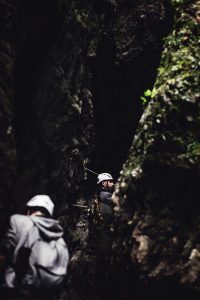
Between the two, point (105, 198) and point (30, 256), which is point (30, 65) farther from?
point (30, 256)

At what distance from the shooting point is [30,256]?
15.3 ft

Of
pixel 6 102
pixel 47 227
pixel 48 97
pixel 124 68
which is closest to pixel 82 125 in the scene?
pixel 48 97

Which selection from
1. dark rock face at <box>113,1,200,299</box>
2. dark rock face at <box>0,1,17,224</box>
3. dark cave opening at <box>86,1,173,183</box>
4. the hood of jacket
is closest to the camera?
the hood of jacket

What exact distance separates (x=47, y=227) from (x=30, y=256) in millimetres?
425

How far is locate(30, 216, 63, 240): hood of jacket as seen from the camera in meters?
4.81

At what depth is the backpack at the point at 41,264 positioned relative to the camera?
459 cm

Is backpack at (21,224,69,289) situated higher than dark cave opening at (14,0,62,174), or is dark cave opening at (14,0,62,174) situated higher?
dark cave opening at (14,0,62,174)

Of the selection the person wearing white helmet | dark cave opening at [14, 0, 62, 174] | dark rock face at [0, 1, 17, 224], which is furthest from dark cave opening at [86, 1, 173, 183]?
dark rock face at [0, 1, 17, 224]

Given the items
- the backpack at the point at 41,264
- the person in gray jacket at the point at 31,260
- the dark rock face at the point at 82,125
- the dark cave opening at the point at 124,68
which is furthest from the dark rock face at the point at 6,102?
the dark cave opening at the point at 124,68

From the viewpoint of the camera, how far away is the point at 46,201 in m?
5.11

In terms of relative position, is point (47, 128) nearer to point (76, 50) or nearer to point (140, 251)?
point (76, 50)

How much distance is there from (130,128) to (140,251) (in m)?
3.97

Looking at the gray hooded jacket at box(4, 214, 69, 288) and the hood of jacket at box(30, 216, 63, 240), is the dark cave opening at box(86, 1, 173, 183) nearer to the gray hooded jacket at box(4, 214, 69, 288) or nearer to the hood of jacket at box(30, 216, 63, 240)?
the hood of jacket at box(30, 216, 63, 240)

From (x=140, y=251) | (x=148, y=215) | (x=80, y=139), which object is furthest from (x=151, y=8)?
(x=140, y=251)
